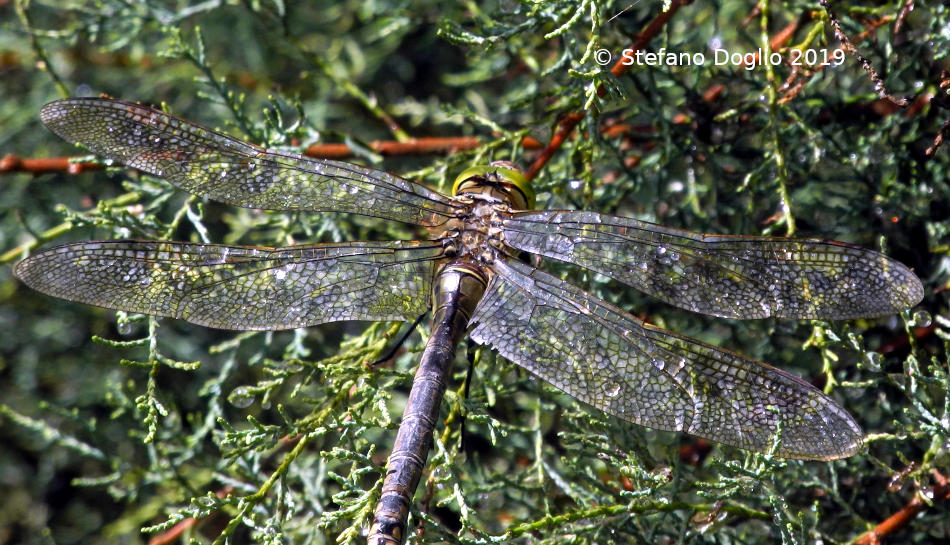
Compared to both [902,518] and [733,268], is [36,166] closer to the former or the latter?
[733,268]

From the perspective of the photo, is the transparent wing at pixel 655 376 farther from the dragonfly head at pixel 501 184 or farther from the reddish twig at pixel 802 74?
the reddish twig at pixel 802 74

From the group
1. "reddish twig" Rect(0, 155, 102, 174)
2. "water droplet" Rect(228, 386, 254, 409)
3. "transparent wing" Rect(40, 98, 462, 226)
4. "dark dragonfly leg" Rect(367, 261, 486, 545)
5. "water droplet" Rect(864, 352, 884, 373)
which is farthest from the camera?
"reddish twig" Rect(0, 155, 102, 174)

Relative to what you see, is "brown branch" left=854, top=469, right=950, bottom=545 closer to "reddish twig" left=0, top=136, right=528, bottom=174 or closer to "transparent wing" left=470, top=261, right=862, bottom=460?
"transparent wing" left=470, top=261, right=862, bottom=460

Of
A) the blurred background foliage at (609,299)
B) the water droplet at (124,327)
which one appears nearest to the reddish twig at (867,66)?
the blurred background foliage at (609,299)

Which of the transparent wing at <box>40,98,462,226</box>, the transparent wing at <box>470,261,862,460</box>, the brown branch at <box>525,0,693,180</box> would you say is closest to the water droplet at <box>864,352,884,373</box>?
the transparent wing at <box>470,261,862,460</box>

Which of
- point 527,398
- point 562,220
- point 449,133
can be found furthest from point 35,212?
point 562,220

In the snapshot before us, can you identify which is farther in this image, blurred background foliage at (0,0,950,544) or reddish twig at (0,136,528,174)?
reddish twig at (0,136,528,174)
